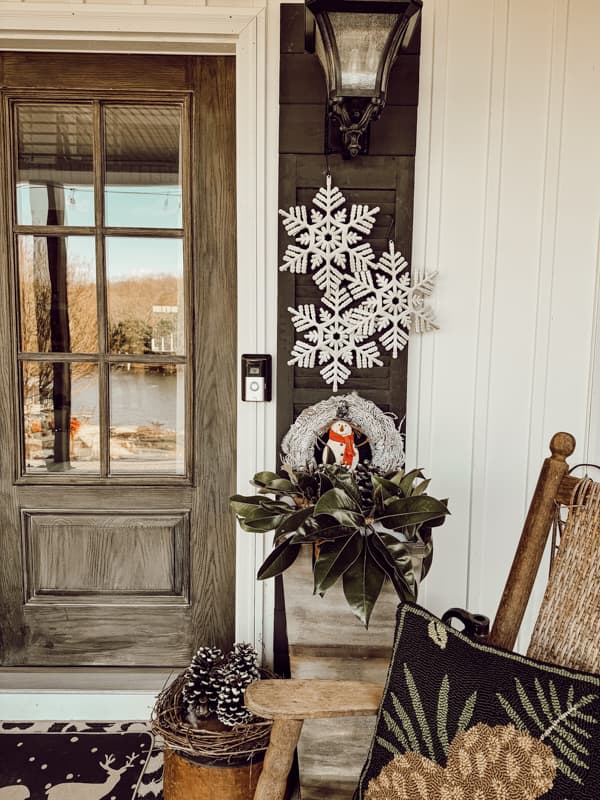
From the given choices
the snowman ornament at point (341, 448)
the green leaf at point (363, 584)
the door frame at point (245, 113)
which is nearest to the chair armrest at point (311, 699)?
the green leaf at point (363, 584)

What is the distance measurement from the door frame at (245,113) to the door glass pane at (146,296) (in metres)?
0.25

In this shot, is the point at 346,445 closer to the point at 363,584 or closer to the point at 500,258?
the point at 363,584

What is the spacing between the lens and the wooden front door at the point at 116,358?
1.72 metres

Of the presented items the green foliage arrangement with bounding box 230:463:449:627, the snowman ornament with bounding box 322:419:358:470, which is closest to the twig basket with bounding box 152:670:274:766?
the green foliage arrangement with bounding box 230:463:449:627

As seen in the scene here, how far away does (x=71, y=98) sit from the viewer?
67.2 inches

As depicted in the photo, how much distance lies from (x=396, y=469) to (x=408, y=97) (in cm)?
113

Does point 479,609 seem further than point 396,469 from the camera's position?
Yes

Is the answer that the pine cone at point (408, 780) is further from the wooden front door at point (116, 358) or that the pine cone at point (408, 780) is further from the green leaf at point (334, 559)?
the wooden front door at point (116, 358)

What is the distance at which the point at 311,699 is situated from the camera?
994 millimetres

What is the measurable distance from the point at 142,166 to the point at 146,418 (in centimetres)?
84

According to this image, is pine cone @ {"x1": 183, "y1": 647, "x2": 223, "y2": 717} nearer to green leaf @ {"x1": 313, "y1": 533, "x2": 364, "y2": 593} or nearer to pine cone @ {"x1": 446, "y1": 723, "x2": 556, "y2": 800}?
green leaf @ {"x1": 313, "y1": 533, "x2": 364, "y2": 593}

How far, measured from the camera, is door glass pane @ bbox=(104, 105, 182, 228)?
1.73m

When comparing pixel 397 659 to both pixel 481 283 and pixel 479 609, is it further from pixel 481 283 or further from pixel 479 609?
pixel 481 283

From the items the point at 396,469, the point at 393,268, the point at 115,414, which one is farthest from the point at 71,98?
the point at 396,469
